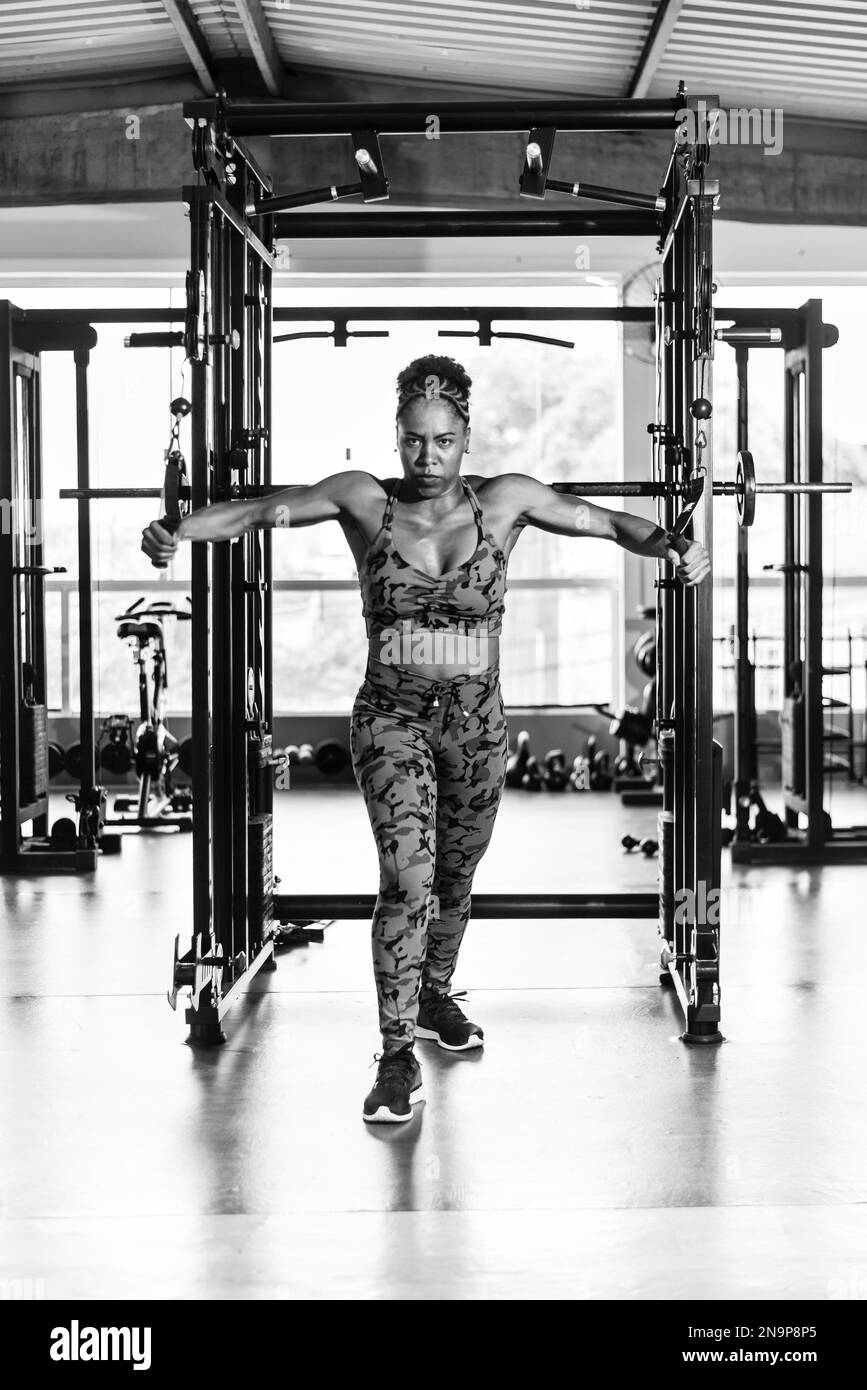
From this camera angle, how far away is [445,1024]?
3504 millimetres

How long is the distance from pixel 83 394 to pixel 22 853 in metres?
2.07

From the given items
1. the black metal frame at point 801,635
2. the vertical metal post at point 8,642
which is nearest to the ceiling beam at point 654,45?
the black metal frame at point 801,635

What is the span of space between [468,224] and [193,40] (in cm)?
471

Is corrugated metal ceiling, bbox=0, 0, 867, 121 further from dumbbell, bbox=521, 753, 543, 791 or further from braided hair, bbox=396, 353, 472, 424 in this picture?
braided hair, bbox=396, 353, 472, 424

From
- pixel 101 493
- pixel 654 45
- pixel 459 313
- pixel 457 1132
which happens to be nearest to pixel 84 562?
pixel 101 493

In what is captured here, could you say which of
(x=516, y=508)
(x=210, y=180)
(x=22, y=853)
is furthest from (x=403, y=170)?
(x=516, y=508)

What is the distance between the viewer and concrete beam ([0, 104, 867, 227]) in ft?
28.8

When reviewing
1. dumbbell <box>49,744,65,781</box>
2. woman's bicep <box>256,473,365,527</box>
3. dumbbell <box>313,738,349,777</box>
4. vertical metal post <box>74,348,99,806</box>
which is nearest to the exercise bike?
dumbbell <box>49,744,65,781</box>

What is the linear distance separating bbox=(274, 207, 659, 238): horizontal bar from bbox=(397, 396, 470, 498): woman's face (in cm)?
152

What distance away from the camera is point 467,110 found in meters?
3.62

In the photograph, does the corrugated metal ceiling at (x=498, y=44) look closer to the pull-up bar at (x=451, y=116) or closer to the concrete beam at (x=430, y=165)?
the concrete beam at (x=430, y=165)

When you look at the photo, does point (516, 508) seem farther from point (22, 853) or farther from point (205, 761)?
point (22, 853)

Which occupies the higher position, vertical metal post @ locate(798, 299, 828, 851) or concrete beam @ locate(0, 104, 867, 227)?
concrete beam @ locate(0, 104, 867, 227)

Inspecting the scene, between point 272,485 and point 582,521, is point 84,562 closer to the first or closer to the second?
point 272,485
